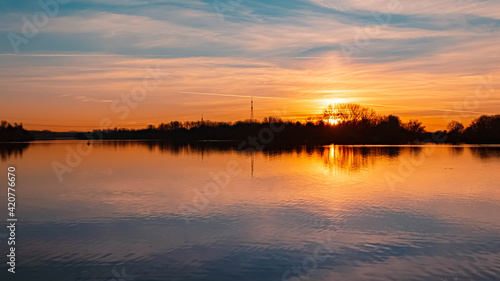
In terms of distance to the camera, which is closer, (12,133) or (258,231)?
(258,231)

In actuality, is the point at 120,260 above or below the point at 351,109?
below

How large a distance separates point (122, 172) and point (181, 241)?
2342 cm

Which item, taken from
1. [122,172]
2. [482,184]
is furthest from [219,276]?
[122,172]

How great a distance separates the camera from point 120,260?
11.6 metres

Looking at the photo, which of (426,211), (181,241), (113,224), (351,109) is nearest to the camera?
(181,241)

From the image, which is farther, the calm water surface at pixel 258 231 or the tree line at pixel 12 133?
the tree line at pixel 12 133

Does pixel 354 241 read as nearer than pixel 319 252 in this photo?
No

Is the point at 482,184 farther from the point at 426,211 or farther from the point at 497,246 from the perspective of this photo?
the point at 497,246

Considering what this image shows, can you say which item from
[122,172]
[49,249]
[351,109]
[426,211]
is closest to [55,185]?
[122,172]

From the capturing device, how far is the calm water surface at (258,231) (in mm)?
10828

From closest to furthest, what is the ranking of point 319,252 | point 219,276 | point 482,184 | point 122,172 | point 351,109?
point 219,276
point 319,252
point 482,184
point 122,172
point 351,109

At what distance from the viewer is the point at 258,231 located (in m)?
14.7

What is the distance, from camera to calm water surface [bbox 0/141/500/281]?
10.8m

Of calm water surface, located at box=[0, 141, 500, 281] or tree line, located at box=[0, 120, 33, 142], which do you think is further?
tree line, located at box=[0, 120, 33, 142]
